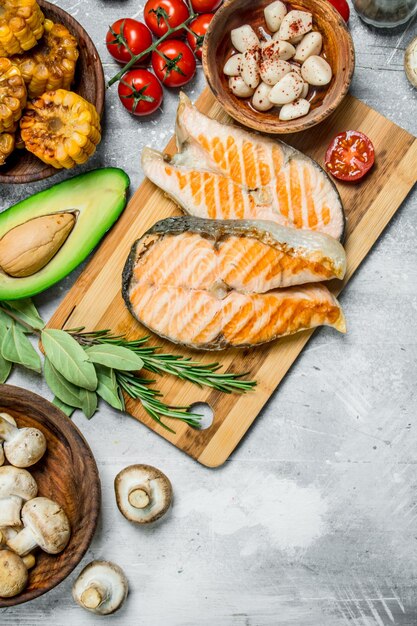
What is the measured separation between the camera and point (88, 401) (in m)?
2.46

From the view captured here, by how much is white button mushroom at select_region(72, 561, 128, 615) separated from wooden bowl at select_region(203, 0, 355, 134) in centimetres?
160

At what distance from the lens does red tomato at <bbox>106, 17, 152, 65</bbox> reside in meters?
2.45

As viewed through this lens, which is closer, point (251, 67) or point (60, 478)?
point (251, 67)

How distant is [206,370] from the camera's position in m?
2.42

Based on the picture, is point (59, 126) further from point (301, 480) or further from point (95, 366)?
point (301, 480)

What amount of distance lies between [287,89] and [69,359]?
1.13 metres

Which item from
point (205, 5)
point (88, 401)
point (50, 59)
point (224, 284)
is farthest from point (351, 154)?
point (88, 401)

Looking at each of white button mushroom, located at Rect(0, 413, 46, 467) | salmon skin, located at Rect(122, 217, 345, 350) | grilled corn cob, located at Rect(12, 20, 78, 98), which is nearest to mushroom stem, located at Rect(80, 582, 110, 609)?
white button mushroom, located at Rect(0, 413, 46, 467)

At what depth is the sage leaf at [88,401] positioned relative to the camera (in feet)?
8.05

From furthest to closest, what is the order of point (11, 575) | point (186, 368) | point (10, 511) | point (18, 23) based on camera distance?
point (186, 368) < point (10, 511) < point (11, 575) < point (18, 23)

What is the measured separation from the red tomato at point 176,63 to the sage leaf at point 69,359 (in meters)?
0.95

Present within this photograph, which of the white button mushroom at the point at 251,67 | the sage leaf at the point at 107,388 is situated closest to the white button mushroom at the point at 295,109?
the white button mushroom at the point at 251,67

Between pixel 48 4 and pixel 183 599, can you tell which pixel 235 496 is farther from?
pixel 48 4

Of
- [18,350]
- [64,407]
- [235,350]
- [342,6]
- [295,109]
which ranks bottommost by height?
[64,407]
